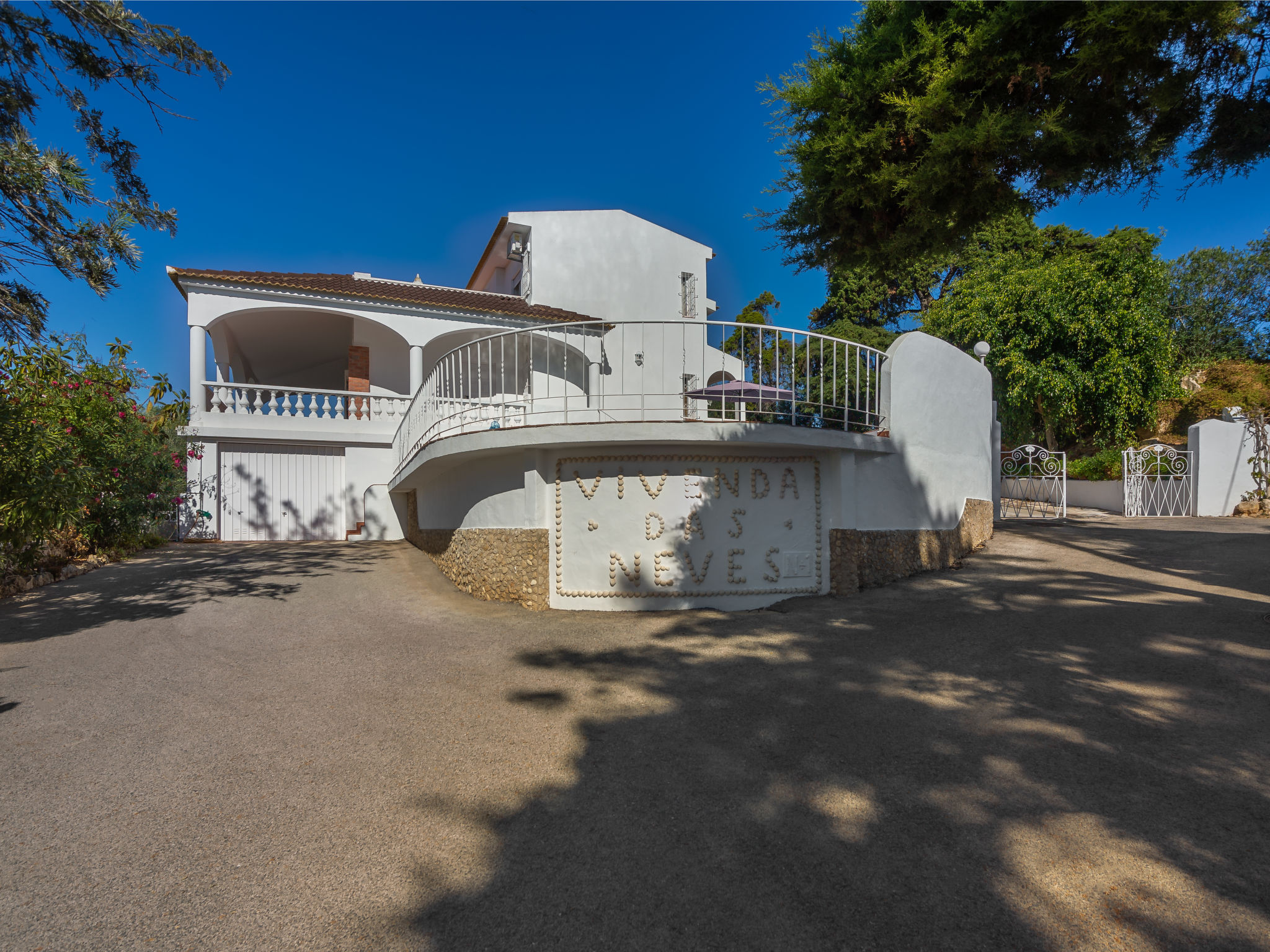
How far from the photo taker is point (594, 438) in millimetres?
5980

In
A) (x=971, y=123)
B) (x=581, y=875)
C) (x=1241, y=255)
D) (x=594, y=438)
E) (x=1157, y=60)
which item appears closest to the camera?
(x=581, y=875)

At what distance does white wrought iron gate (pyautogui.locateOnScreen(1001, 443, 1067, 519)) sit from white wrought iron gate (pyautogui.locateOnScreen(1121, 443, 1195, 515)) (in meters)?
1.36

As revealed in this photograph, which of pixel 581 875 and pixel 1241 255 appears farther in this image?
pixel 1241 255

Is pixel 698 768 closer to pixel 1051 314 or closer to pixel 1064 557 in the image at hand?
pixel 1064 557

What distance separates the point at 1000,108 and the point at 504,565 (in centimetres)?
677

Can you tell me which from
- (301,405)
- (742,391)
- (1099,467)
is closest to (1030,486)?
(1099,467)

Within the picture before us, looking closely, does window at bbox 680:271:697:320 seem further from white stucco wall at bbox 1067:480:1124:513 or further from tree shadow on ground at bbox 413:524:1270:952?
tree shadow on ground at bbox 413:524:1270:952

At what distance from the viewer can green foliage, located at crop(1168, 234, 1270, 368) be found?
27656 mm

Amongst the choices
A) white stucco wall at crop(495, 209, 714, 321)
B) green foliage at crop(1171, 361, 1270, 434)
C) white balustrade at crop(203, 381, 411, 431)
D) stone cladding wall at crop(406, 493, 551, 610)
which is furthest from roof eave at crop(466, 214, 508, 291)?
green foliage at crop(1171, 361, 1270, 434)

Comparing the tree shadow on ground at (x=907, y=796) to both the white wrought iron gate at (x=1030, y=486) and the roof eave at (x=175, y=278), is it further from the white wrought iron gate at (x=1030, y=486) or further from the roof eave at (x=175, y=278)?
the roof eave at (x=175, y=278)

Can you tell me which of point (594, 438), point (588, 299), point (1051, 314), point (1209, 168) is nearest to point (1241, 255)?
point (1051, 314)

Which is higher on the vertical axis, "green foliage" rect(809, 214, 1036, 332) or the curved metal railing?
"green foliage" rect(809, 214, 1036, 332)

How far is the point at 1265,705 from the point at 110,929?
555 cm

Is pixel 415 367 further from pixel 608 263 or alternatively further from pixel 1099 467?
pixel 1099 467
